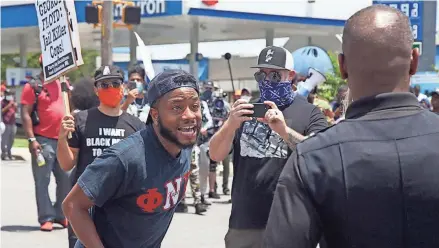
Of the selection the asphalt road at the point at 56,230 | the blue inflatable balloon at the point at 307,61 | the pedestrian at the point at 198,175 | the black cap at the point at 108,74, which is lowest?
the asphalt road at the point at 56,230

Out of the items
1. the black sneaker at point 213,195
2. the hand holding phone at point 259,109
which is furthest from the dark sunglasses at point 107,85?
the black sneaker at point 213,195

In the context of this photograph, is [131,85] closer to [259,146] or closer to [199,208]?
[199,208]

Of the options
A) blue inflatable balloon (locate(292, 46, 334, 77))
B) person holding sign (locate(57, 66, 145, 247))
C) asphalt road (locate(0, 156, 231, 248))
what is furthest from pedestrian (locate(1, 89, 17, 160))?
person holding sign (locate(57, 66, 145, 247))

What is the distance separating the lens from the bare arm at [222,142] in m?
5.00

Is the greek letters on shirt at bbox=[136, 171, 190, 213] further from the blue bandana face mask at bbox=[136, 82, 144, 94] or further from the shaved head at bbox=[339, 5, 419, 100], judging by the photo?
the blue bandana face mask at bbox=[136, 82, 144, 94]

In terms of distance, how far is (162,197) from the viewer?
386cm

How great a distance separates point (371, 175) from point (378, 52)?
357 millimetres

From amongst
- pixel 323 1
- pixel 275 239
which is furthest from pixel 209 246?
pixel 323 1

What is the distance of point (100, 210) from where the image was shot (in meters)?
3.82

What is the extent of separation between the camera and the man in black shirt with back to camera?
16.3ft

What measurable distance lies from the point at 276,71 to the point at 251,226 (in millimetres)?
1038

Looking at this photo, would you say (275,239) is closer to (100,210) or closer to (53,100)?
(100,210)

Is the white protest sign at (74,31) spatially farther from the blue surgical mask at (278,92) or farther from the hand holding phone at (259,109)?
the hand holding phone at (259,109)

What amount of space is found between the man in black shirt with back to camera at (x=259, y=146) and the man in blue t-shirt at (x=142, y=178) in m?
0.96
